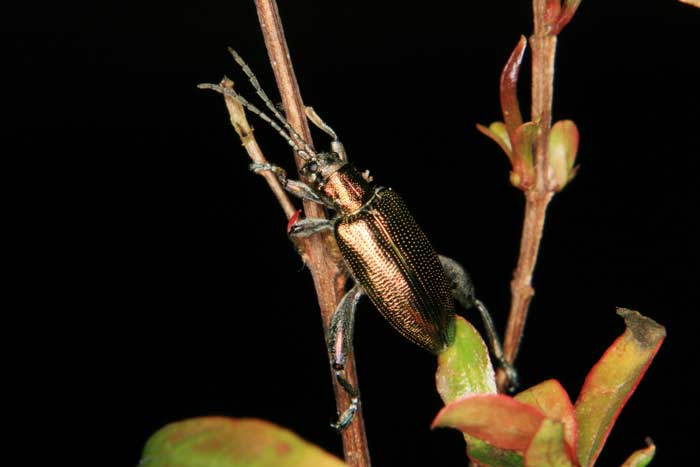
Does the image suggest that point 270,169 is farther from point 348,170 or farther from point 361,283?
point 348,170

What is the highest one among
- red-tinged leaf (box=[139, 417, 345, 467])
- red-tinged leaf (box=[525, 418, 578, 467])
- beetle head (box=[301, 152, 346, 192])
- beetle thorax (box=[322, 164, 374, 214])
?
beetle head (box=[301, 152, 346, 192])

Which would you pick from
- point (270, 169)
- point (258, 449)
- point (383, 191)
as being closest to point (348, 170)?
point (383, 191)

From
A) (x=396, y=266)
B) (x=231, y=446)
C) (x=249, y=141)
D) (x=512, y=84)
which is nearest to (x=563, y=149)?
(x=512, y=84)

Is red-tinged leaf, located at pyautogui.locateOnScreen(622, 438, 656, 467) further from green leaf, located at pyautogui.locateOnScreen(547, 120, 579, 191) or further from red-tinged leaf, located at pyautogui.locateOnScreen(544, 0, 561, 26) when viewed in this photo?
red-tinged leaf, located at pyautogui.locateOnScreen(544, 0, 561, 26)

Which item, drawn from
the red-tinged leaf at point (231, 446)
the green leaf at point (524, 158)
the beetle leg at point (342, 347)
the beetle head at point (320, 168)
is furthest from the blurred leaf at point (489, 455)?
the beetle head at point (320, 168)

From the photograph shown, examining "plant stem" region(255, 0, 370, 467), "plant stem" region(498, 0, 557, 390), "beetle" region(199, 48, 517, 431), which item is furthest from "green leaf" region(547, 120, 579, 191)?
"plant stem" region(255, 0, 370, 467)

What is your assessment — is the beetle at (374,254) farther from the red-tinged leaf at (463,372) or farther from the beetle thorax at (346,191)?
the red-tinged leaf at (463,372)
